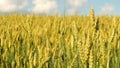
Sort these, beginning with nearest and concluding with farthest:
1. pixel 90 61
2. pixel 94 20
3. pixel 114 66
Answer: pixel 90 61 < pixel 94 20 < pixel 114 66

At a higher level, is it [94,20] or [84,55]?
[94,20]

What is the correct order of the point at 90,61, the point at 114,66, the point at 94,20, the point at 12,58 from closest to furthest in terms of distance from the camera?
the point at 90,61, the point at 94,20, the point at 114,66, the point at 12,58

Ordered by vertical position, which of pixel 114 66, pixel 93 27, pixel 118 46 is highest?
pixel 93 27

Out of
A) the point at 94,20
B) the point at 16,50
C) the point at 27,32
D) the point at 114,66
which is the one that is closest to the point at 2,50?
the point at 16,50

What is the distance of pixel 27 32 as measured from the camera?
2.57 metres

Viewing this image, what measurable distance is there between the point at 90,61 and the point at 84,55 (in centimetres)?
5

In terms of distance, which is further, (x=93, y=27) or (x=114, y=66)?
(x=114, y=66)

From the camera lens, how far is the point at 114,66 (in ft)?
6.07

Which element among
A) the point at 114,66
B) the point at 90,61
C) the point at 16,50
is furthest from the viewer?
the point at 16,50

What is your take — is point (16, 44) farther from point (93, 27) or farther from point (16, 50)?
point (93, 27)

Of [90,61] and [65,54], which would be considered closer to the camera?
[90,61]

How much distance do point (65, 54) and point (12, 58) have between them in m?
0.40

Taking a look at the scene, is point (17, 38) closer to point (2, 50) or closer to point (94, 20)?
point (2, 50)

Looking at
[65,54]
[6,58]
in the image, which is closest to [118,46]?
[65,54]
